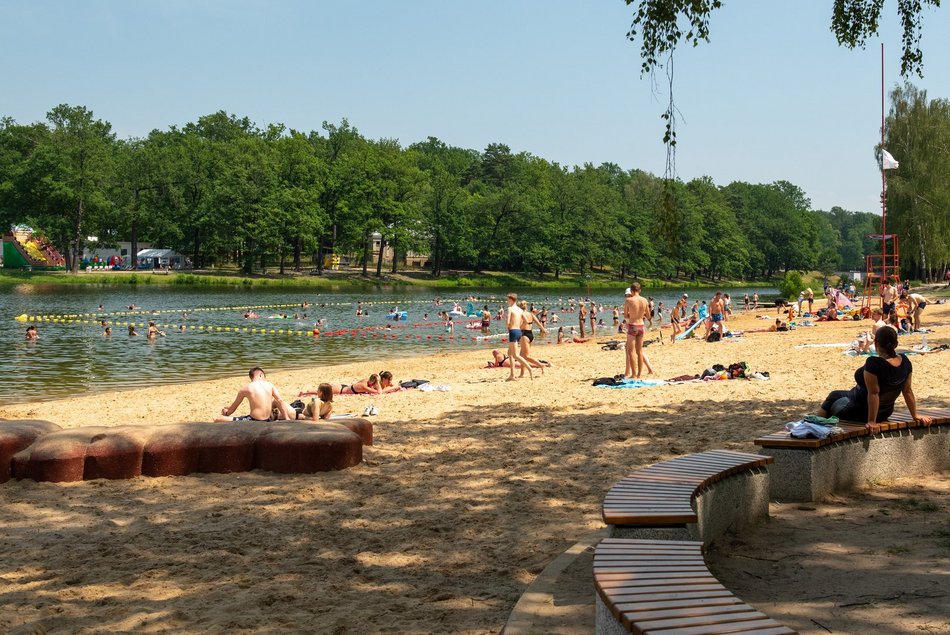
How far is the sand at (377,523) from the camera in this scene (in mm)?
4902

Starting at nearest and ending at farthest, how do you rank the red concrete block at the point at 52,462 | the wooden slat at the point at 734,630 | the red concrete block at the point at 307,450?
the wooden slat at the point at 734,630 < the red concrete block at the point at 52,462 < the red concrete block at the point at 307,450

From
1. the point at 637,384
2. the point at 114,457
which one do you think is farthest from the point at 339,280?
the point at 114,457

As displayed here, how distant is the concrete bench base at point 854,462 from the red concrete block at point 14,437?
22.7ft

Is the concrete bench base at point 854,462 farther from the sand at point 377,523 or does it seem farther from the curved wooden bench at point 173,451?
→ the curved wooden bench at point 173,451

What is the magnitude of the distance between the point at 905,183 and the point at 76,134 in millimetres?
78337

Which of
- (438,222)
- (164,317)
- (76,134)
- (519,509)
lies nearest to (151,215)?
(76,134)

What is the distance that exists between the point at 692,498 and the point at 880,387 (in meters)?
2.96

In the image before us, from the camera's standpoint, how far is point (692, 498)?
17.3ft

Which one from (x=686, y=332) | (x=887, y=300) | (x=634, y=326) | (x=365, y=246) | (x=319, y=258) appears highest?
(x=365, y=246)

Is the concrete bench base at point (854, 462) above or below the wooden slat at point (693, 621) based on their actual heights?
below

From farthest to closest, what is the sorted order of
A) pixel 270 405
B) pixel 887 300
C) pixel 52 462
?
pixel 887 300 < pixel 270 405 < pixel 52 462

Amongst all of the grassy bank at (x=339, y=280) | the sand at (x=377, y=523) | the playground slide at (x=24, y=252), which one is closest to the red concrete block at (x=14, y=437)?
the sand at (x=377, y=523)

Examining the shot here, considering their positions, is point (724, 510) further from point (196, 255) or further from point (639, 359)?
point (196, 255)

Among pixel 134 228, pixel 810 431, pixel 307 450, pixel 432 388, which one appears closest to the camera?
pixel 810 431
